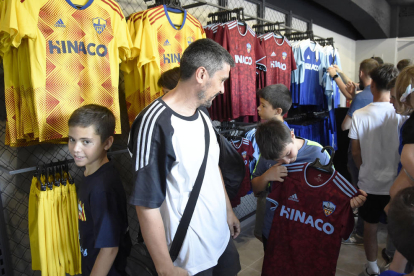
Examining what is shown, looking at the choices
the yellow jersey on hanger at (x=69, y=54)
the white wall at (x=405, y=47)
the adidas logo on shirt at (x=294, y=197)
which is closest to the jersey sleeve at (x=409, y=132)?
the adidas logo on shirt at (x=294, y=197)

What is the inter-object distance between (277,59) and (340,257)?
88.0 inches

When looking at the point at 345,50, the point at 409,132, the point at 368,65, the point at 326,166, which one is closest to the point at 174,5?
the point at 326,166

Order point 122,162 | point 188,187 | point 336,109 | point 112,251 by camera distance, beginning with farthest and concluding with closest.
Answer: point 336,109 < point 122,162 < point 112,251 < point 188,187

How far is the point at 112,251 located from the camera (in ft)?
4.82

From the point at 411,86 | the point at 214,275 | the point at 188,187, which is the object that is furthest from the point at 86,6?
the point at 411,86

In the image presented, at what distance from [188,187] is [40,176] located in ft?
3.72

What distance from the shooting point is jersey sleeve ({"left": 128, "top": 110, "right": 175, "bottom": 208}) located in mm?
1156

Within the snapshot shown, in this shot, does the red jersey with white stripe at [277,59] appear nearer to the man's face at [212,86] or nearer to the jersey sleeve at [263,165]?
the jersey sleeve at [263,165]

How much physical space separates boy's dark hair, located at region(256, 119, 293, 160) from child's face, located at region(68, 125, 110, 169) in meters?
0.92

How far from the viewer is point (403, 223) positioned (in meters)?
0.82

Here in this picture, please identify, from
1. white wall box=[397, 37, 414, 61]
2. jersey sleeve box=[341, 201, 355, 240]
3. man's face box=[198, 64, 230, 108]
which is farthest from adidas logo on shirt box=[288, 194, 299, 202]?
white wall box=[397, 37, 414, 61]

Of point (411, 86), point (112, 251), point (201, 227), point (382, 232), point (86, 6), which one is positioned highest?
point (86, 6)

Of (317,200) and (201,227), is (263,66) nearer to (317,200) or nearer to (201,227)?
(317,200)

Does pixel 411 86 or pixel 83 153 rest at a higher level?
pixel 411 86
